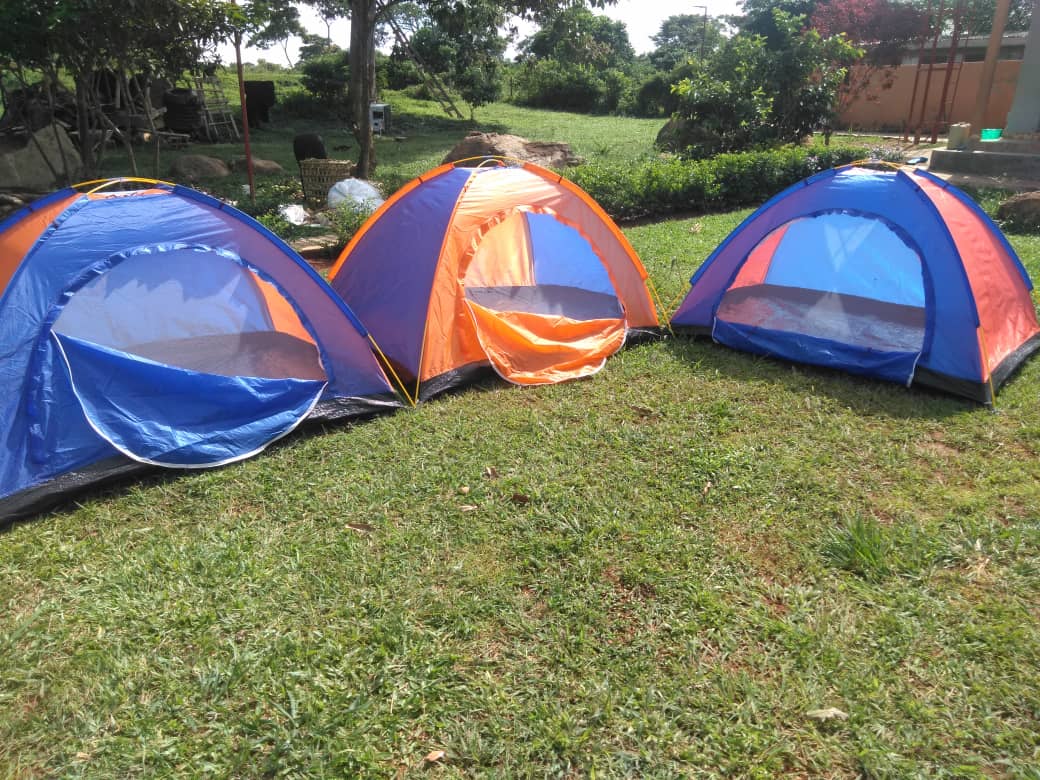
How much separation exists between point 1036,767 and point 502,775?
1514 millimetres

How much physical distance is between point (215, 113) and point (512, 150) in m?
9.94

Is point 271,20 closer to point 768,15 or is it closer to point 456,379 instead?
point 456,379

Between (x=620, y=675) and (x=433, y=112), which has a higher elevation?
(x=433, y=112)

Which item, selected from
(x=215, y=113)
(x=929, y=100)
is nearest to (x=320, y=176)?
(x=215, y=113)

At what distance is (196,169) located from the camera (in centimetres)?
1144

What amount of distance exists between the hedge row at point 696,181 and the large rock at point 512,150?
1349 millimetres

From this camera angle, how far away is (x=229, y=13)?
7.12 meters

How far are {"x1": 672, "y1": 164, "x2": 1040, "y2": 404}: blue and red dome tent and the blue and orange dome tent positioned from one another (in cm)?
70

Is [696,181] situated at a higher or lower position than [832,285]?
higher

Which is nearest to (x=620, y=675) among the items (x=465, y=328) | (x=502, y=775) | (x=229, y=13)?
(x=502, y=775)

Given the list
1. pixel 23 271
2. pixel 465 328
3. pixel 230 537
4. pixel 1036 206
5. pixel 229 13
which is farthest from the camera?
pixel 1036 206

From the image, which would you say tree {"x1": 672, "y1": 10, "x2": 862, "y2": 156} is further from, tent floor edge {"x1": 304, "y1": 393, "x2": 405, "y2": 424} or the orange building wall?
tent floor edge {"x1": 304, "y1": 393, "x2": 405, "y2": 424}

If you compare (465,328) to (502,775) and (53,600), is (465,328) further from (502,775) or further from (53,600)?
(502,775)

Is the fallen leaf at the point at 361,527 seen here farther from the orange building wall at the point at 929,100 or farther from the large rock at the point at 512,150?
the orange building wall at the point at 929,100
